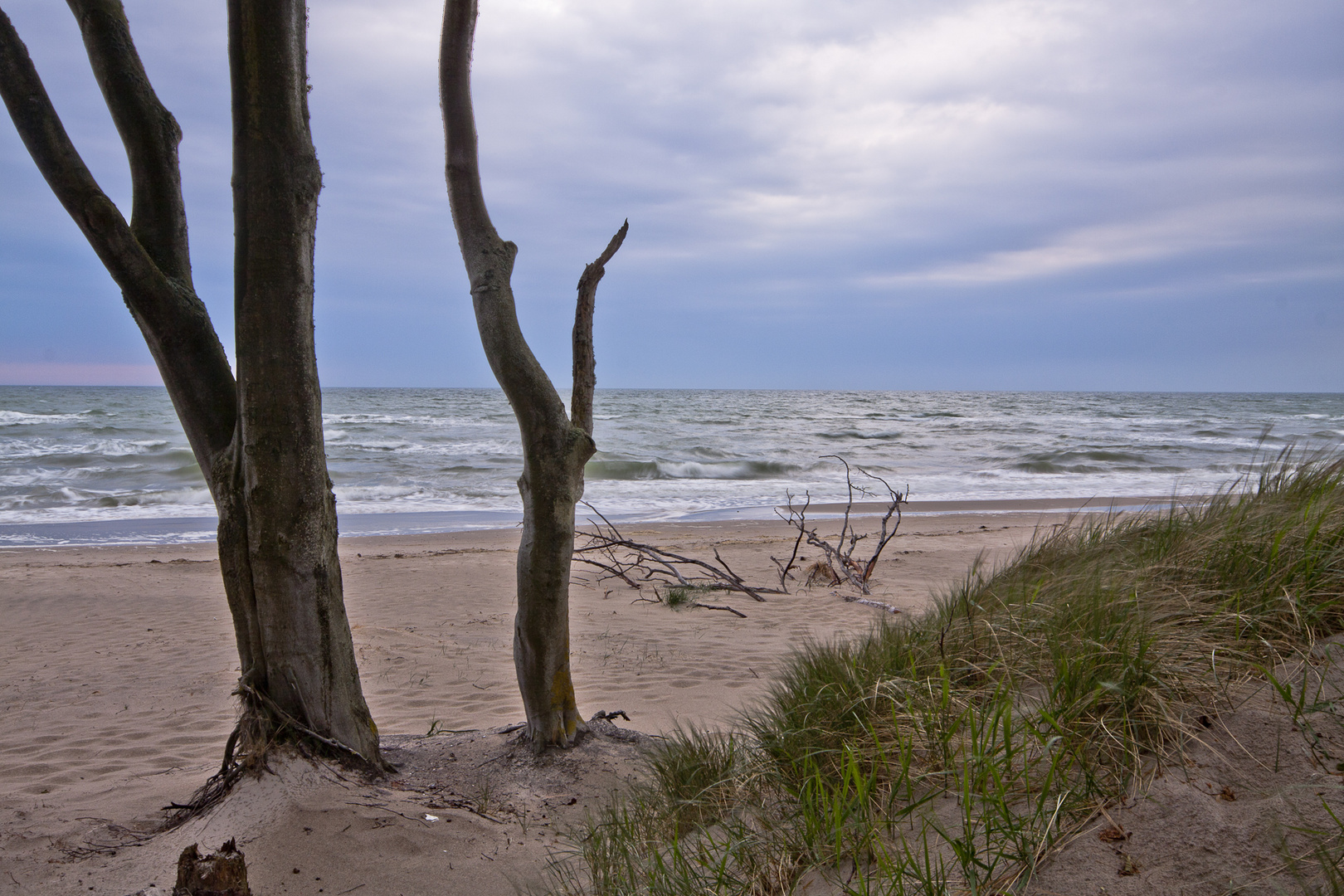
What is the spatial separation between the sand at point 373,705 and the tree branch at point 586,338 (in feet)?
5.09

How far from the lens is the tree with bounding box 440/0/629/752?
3.24 metres

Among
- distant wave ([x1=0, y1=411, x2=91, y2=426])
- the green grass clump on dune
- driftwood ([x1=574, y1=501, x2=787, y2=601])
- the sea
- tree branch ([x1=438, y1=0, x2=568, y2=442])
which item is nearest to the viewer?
the green grass clump on dune

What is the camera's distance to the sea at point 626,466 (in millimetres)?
14695

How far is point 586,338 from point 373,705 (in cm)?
302

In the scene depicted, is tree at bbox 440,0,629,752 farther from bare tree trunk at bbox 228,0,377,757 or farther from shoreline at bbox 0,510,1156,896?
bare tree trunk at bbox 228,0,377,757

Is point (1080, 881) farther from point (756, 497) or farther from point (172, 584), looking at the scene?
point (756, 497)

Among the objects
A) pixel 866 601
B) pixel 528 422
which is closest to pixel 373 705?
pixel 528 422

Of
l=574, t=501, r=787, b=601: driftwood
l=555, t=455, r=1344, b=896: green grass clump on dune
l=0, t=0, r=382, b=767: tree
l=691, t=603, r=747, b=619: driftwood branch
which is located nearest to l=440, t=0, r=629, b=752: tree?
l=0, t=0, r=382, b=767: tree

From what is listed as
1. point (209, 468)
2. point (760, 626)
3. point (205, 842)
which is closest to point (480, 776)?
point (205, 842)

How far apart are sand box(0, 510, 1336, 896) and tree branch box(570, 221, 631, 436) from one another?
155cm

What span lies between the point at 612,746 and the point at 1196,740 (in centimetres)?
243

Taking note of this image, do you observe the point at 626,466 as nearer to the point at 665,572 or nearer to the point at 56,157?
the point at 665,572

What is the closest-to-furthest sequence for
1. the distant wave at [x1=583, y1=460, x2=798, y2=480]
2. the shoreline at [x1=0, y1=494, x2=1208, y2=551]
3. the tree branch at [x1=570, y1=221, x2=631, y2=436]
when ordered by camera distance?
the tree branch at [x1=570, y1=221, x2=631, y2=436], the shoreline at [x1=0, y1=494, x2=1208, y2=551], the distant wave at [x1=583, y1=460, x2=798, y2=480]

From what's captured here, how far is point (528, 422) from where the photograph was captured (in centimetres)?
333
